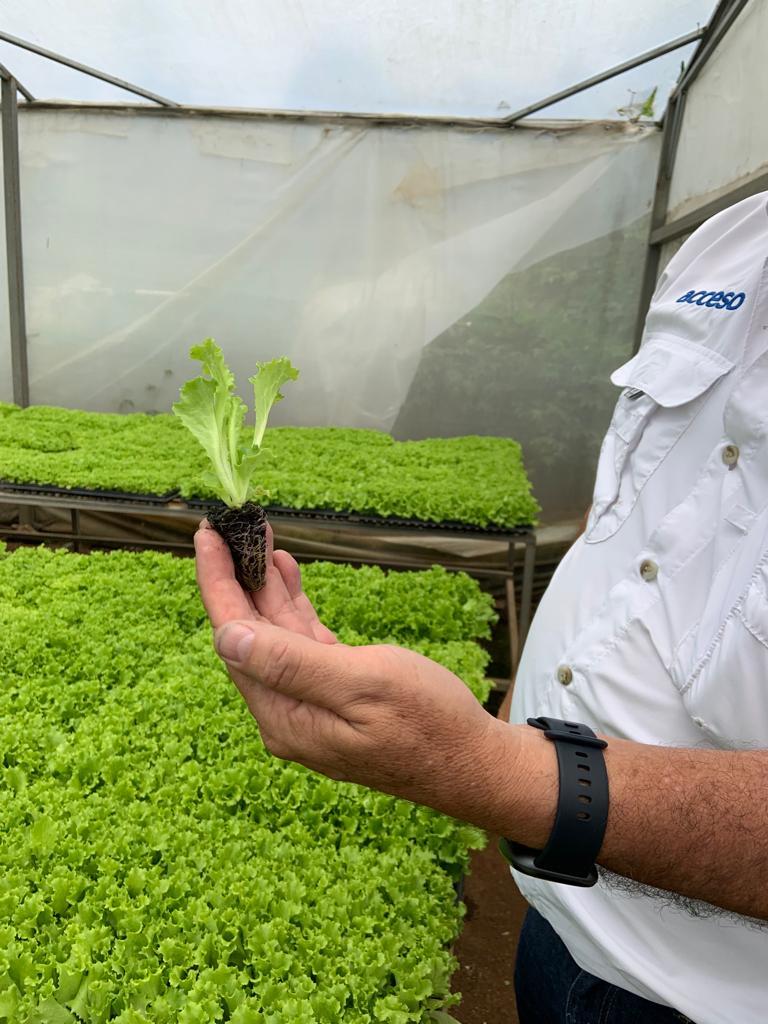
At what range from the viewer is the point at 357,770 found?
108cm

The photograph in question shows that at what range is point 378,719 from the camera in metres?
1.00

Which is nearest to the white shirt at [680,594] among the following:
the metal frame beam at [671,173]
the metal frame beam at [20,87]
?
the metal frame beam at [671,173]

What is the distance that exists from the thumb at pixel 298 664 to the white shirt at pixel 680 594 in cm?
47

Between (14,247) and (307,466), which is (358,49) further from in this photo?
(14,247)

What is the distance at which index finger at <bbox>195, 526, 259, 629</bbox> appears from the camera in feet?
4.13

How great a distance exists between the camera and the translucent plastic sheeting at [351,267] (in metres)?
7.20

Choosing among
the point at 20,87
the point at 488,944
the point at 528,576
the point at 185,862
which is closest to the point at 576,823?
the point at 185,862

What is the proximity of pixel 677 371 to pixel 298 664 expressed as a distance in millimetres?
1133

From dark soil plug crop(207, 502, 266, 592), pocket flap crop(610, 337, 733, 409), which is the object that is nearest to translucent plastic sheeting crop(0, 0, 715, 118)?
pocket flap crop(610, 337, 733, 409)

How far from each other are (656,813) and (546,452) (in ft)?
23.0

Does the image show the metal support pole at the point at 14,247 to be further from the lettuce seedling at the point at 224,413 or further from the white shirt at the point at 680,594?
the white shirt at the point at 680,594

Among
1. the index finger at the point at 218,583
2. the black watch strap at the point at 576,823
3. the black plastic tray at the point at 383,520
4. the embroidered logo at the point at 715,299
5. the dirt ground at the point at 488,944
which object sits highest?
the embroidered logo at the point at 715,299

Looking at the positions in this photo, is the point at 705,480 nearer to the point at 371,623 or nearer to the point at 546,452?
the point at 371,623

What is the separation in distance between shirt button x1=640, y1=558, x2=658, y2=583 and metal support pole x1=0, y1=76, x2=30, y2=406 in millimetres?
7986
